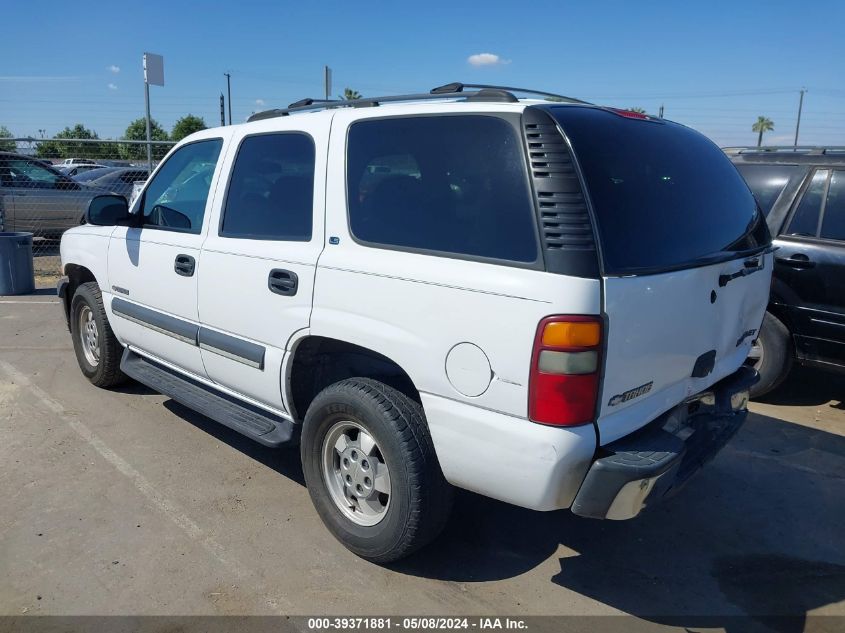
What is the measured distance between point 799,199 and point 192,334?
4.50 m

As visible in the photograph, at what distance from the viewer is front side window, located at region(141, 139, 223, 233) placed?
4062mm

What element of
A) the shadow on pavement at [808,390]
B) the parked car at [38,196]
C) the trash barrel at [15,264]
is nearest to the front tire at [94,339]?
the trash barrel at [15,264]

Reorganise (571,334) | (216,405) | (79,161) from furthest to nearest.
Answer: (79,161) → (216,405) → (571,334)

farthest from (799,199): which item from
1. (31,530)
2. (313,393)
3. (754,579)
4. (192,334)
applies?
(31,530)

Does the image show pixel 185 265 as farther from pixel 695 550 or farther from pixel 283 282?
pixel 695 550

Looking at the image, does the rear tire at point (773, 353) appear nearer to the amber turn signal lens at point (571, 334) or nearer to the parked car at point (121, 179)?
the amber turn signal lens at point (571, 334)

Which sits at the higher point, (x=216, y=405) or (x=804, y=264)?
Result: (x=804, y=264)

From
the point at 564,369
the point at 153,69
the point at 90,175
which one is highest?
the point at 153,69

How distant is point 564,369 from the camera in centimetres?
238

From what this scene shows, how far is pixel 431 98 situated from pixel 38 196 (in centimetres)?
1109

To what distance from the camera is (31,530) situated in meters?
3.41

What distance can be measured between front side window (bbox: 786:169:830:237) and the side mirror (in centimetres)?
481

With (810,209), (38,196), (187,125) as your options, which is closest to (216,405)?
(810,209)

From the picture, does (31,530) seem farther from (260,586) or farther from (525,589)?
(525,589)
